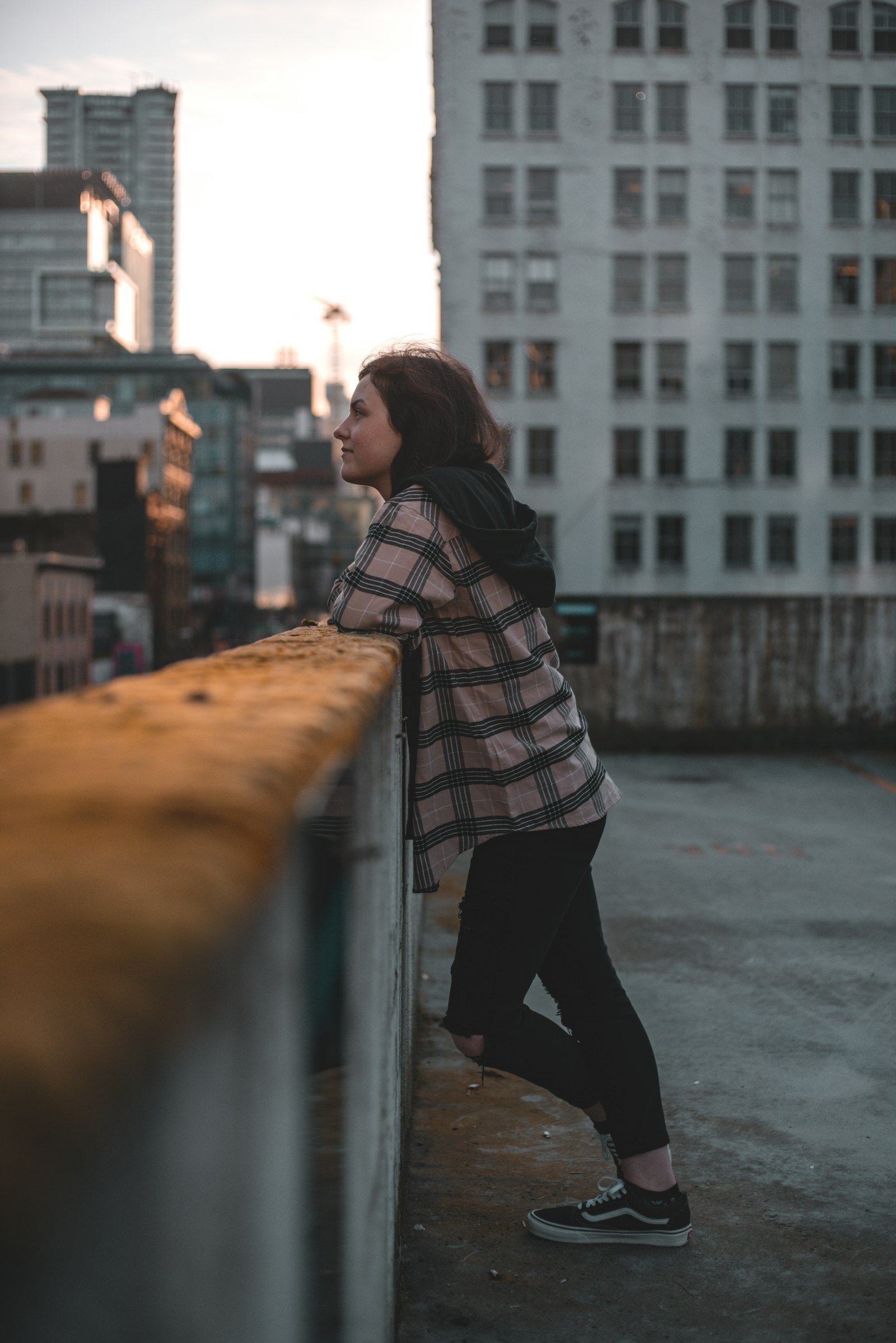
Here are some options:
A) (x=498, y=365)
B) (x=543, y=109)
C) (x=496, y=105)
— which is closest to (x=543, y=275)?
(x=498, y=365)

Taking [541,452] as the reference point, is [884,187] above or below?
above

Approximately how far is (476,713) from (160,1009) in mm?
2120

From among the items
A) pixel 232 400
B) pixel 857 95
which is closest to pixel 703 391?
pixel 857 95

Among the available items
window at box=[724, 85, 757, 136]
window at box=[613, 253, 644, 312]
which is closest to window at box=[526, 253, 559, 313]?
window at box=[613, 253, 644, 312]

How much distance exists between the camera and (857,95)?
5288cm

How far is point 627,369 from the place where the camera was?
52281 mm

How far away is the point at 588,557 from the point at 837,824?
41.6 m

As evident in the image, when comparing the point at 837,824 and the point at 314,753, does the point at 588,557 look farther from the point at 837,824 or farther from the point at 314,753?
the point at 314,753

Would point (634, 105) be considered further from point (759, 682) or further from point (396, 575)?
point (396, 575)

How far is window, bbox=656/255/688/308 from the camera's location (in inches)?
2066

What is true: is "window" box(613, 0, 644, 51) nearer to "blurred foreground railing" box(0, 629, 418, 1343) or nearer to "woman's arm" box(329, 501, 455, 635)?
"woman's arm" box(329, 501, 455, 635)

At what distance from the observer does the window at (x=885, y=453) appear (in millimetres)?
52469

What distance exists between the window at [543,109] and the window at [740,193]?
25.8ft

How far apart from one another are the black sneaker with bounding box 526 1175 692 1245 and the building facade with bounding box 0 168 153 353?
171483 millimetres
